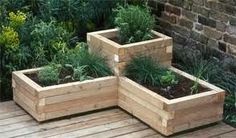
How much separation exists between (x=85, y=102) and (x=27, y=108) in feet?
1.67

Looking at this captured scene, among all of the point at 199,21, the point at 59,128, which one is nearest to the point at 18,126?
the point at 59,128

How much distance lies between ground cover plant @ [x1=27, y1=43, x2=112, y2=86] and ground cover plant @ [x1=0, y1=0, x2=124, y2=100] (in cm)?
24

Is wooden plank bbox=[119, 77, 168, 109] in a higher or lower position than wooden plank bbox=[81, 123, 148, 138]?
higher

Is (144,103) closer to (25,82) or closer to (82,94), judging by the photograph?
(82,94)

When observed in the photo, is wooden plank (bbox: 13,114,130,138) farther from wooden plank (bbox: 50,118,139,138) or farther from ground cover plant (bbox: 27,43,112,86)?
ground cover plant (bbox: 27,43,112,86)

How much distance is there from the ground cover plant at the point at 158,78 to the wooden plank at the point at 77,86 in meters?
0.19

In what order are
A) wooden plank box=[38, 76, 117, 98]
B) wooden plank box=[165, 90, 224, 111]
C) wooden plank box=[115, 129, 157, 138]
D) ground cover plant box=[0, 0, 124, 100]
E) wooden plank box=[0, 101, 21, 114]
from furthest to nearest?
ground cover plant box=[0, 0, 124, 100]
wooden plank box=[0, 101, 21, 114]
wooden plank box=[38, 76, 117, 98]
wooden plank box=[115, 129, 157, 138]
wooden plank box=[165, 90, 224, 111]

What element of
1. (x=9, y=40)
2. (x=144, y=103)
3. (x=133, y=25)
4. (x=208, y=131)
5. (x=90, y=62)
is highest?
(x=133, y=25)

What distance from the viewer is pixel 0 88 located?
5.38 meters

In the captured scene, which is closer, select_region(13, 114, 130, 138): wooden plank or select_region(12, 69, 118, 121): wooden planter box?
select_region(13, 114, 130, 138): wooden plank

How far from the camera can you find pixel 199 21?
5.71 metres

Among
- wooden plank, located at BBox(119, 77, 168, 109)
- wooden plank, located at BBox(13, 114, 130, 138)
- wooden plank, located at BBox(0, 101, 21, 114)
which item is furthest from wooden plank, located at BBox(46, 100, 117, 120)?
wooden plank, located at BBox(0, 101, 21, 114)

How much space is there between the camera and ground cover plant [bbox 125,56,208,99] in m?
4.89

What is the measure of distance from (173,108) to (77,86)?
873 mm
